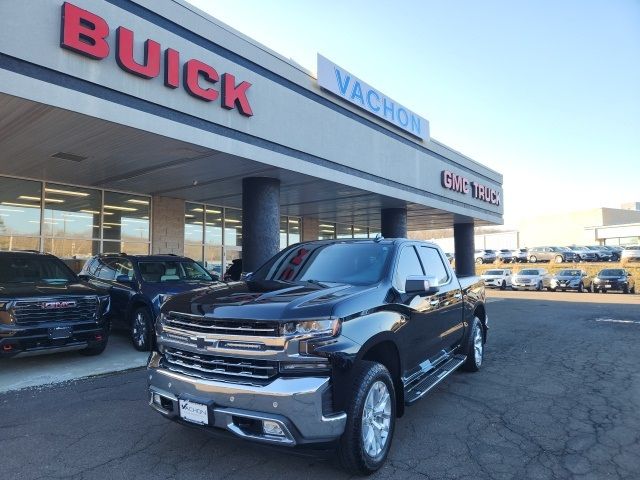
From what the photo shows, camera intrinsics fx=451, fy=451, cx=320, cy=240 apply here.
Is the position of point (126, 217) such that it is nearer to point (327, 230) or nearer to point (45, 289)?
point (45, 289)

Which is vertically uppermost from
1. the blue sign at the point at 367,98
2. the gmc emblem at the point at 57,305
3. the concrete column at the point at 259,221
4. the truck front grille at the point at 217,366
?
the blue sign at the point at 367,98

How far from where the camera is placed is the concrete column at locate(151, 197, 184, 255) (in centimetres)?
1478

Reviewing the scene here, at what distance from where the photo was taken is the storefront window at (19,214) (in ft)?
39.4

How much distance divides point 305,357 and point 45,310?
5256mm

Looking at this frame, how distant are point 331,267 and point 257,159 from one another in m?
6.12

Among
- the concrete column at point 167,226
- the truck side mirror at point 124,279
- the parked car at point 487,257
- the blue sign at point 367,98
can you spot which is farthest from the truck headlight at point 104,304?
the parked car at point 487,257

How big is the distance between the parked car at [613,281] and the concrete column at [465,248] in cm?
1051

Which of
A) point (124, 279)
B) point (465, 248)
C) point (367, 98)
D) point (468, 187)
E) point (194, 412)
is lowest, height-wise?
point (194, 412)

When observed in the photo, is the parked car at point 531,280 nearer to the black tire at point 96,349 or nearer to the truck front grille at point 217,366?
the black tire at point 96,349

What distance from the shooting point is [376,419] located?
360cm

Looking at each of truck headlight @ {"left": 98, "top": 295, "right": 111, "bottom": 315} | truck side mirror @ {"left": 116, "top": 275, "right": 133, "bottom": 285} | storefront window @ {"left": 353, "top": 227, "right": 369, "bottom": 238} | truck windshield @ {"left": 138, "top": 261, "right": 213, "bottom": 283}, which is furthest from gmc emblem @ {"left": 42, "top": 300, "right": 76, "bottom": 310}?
storefront window @ {"left": 353, "top": 227, "right": 369, "bottom": 238}

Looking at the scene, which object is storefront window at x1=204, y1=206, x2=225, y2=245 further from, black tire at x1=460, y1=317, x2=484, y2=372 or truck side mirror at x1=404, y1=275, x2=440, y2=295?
truck side mirror at x1=404, y1=275, x2=440, y2=295

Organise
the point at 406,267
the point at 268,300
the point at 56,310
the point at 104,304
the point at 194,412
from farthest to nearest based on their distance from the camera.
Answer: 1. the point at 104,304
2. the point at 56,310
3. the point at 406,267
4. the point at 268,300
5. the point at 194,412

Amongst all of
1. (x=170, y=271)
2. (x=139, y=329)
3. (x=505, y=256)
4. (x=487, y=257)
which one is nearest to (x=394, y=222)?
(x=170, y=271)
